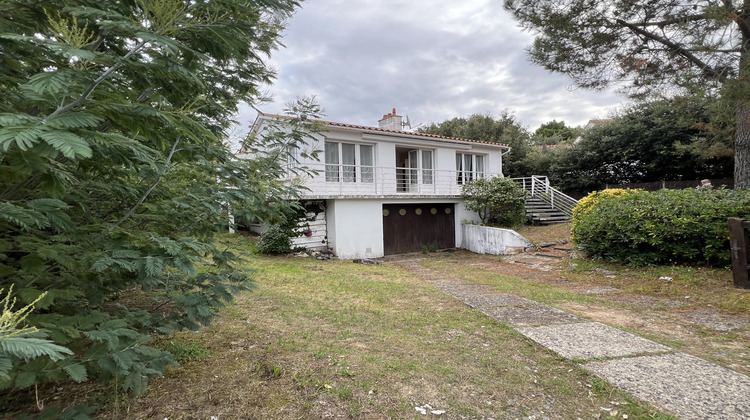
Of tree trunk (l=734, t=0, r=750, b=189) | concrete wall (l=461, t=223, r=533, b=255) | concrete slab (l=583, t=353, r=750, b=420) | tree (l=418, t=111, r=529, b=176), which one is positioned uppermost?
tree (l=418, t=111, r=529, b=176)

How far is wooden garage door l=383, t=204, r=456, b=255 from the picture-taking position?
1316 cm

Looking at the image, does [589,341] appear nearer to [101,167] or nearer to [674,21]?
[101,167]

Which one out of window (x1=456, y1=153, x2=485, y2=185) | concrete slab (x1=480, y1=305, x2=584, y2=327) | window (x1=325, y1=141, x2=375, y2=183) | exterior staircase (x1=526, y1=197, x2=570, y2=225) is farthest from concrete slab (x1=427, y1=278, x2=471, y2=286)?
window (x1=456, y1=153, x2=485, y2=185)

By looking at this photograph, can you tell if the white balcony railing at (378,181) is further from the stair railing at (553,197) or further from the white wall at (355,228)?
the stair railing at (553,197)

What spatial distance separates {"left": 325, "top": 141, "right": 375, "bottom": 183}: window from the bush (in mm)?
2869

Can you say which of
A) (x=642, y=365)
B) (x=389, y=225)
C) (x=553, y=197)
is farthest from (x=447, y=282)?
(x=553, y=197)

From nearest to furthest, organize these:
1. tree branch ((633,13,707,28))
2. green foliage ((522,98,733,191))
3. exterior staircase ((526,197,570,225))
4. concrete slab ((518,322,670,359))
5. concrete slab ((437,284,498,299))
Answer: concrete slab ((518,322,670,359)), concrete slab ((437,284,498,299)), tree branch ((633,13,707,28)), exterior staircase ((526,197,570,225)), green foliage ((522,98,733,191))

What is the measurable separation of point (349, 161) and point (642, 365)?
1126 cm

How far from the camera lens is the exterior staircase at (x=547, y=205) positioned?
48.0 ft

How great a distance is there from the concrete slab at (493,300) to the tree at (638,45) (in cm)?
599

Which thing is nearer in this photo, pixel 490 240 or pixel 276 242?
pixel 276 242

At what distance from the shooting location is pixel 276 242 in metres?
10.7

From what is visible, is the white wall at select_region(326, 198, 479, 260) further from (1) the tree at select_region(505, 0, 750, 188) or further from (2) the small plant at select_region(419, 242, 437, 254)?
Answer: (1) the tree at select_region(505, 0, 750, 188)

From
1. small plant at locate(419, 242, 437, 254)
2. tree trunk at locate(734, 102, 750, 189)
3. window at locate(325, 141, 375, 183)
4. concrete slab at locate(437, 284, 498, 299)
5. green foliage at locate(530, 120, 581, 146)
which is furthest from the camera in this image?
green foliage at locate(530, 120, 581, 146)
